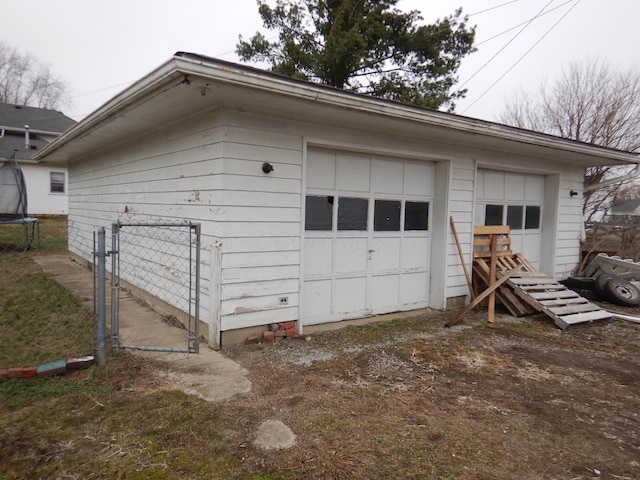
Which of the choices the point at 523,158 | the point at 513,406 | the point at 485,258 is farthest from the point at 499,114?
the point at 513,406

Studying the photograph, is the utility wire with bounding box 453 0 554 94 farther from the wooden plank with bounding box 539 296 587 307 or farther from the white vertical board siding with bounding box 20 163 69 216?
the white vertical board siding with bounding box 20 163 69 216

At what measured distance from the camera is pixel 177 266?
197 inches

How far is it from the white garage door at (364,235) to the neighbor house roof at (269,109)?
55 centimetres

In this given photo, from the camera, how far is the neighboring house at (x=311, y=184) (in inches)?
157

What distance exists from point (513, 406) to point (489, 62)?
11.6 meters

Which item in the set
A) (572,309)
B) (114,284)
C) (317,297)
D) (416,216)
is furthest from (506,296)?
(114,284)

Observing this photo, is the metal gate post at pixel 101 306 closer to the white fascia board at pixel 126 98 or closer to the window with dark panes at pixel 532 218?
the white fascia board at pixel 126 98

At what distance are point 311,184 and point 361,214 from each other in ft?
2.86

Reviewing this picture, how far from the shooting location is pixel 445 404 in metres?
3.07

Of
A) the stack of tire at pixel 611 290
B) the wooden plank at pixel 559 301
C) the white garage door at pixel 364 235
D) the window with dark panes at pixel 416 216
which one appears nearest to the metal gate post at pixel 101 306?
the white garage door at pixel 364 235

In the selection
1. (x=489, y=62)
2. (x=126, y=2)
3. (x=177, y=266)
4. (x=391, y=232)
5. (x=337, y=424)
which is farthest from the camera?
(x=126, y=2)

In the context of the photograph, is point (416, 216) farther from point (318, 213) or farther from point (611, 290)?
point (611, 290)

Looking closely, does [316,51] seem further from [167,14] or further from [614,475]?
[614,475]

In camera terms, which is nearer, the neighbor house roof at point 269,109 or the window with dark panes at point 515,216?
the neighbor house roof at point 269,109
